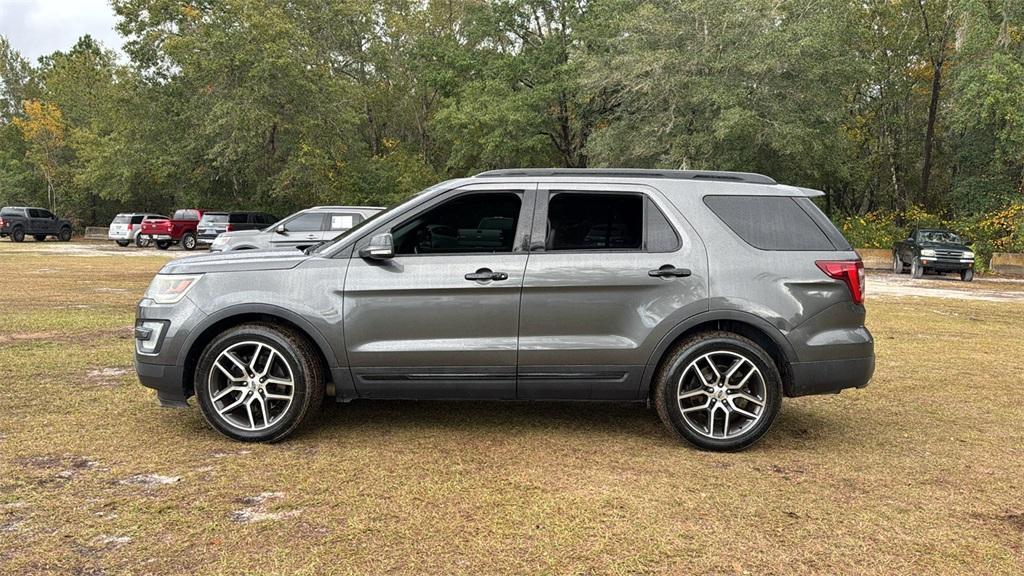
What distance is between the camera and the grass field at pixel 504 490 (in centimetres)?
312

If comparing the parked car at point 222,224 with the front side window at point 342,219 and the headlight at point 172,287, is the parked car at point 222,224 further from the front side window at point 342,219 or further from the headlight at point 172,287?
the headlight at point 172,287

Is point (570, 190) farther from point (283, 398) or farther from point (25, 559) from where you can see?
point (25, 559)

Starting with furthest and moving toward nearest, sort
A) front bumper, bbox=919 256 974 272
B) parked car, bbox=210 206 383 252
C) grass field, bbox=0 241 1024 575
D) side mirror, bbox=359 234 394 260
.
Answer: front bumper, bbox=919 256 974 272
parked car, bbox=210 206 383 252
side mirror, bbox=359 234 394 260
grass field, bbox=0 241 1024 575

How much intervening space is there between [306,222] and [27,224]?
101 feet

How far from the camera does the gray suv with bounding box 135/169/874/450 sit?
456cm

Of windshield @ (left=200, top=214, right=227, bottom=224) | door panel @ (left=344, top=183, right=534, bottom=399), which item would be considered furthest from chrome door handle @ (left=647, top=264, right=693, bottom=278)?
windshield @ (left=200, top=214, right=227, bottom=224)

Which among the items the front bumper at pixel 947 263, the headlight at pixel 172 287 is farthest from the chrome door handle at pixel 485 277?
the front bumper at pixel 947 263

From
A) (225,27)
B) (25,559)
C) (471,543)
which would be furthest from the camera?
(225,27)

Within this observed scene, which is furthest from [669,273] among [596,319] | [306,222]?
[306,222]

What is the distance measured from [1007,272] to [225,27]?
3458 centimetres

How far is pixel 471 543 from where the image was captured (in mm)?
3236

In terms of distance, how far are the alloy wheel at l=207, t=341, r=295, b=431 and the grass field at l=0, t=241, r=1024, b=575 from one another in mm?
195

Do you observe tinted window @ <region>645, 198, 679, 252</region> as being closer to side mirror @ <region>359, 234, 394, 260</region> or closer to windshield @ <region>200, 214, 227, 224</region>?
side mirror @ <region>359, 234, 394, 260</region>

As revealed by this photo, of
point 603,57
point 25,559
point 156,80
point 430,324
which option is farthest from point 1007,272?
point 156,80
